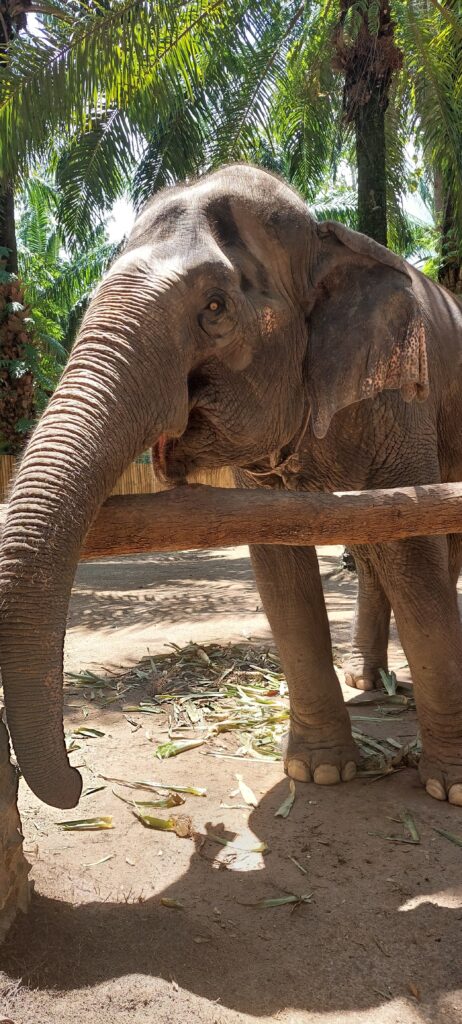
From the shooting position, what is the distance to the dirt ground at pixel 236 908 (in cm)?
233

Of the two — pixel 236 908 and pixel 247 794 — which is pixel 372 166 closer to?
pixel 247 794

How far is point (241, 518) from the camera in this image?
2398mm

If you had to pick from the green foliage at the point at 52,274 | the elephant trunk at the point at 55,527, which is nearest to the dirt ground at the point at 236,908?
the elephant trunk at the point at 55,527

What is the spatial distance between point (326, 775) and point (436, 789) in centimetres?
51

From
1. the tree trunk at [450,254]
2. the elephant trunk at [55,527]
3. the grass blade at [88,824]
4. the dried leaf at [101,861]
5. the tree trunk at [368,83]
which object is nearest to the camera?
the elephant trunk at [55,527]

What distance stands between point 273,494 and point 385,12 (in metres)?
9.64

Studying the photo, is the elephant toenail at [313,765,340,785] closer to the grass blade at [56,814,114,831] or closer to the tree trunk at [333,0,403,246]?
the grass blade at [56,814,114,831]

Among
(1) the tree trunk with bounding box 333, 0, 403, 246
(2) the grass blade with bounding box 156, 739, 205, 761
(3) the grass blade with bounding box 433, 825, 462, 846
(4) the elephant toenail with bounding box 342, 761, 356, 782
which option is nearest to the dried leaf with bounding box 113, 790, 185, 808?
(2) the grass blade with bounding box 156, 739, 205, 761

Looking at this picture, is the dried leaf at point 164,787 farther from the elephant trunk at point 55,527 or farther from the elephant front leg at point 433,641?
the elephant trunk at point 55,527

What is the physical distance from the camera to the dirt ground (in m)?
2.33

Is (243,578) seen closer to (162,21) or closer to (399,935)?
(162,21)

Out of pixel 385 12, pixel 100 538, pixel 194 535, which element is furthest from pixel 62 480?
pixel 385 12

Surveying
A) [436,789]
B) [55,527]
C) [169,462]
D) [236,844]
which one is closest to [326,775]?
[436,789]

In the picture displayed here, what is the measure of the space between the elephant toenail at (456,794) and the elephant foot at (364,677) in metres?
2.06
